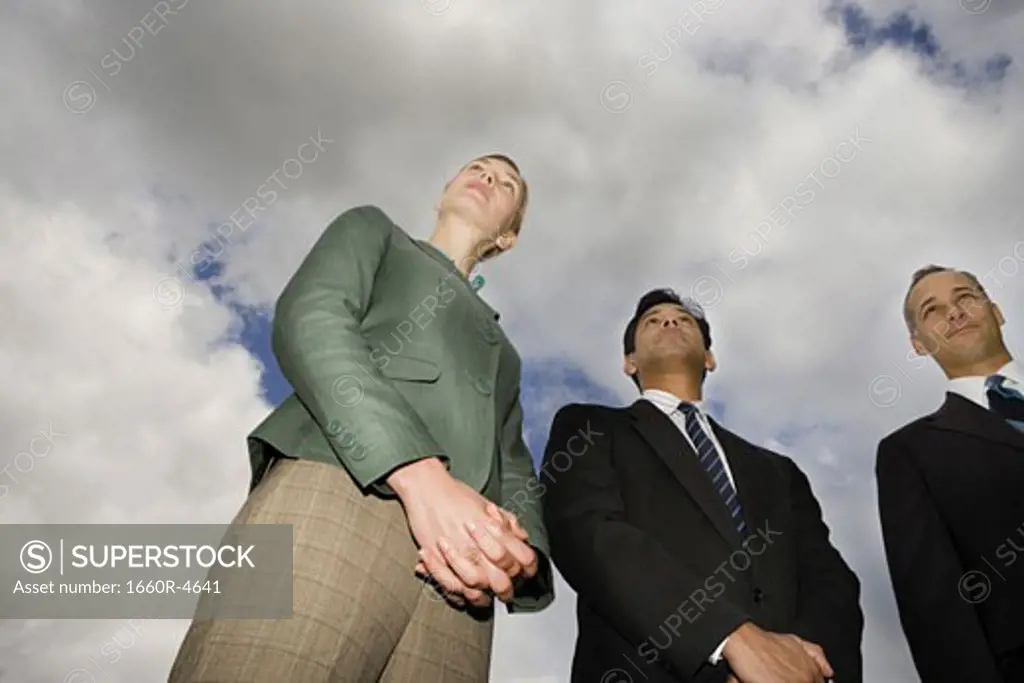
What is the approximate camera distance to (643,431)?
3.63m

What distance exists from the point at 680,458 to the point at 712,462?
0.59 feet

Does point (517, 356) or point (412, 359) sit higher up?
point (517, 356)

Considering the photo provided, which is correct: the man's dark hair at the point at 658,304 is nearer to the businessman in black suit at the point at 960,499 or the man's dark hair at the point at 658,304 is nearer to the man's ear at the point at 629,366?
the man's ear at the point at 629,366

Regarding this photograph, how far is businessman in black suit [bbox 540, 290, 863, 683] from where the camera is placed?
9.02ft

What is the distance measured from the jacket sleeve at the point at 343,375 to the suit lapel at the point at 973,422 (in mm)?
2941

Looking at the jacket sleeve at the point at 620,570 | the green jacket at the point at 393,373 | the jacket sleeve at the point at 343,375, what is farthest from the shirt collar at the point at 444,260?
the jacket sleeve at the point at 620,570

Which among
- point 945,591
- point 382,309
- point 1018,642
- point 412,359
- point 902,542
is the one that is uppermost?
point 382,309

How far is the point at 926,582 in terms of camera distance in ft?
11.1

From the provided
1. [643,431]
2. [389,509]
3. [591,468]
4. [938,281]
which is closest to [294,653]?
[389,509]

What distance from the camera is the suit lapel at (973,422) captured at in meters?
3.74

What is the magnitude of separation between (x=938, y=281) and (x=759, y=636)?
2.54 m

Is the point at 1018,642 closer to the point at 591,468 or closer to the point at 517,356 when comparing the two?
the point at 591,468

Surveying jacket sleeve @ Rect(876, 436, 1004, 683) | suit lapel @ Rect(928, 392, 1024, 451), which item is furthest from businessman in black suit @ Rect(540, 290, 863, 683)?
suit lapel @ Rect(928, 392, 1024, 451)

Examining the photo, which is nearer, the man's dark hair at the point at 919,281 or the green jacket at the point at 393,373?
the green jacket at the point at 393,373
